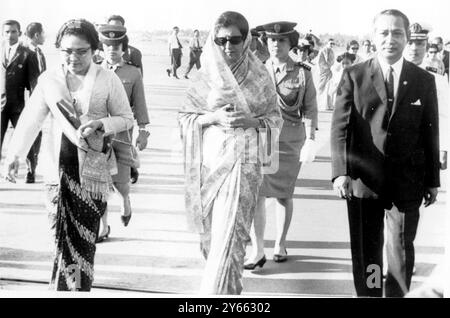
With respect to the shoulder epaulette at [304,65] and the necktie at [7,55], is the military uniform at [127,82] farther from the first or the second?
the shoulder epaulette at [304,65]

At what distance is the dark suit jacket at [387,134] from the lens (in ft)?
16.0

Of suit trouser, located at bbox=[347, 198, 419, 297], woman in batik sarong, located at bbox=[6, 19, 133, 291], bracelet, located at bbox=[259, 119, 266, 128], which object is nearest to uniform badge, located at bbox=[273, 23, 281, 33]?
bracelet, located at bbox=[259, 119, 266, 128]

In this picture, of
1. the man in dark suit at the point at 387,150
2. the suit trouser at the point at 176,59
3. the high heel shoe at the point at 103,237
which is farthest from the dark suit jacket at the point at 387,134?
the high heel shoe at the point at 103,237

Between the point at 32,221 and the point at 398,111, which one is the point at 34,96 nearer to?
the point at 32,221

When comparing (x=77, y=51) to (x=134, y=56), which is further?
(x=134, y=56)

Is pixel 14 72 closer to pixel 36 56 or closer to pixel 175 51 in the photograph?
pixel 36 56

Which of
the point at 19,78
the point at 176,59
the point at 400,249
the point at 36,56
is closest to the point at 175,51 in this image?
the point at 176,59

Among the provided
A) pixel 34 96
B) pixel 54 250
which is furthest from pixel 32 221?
pixel 34 96

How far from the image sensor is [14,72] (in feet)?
16.7

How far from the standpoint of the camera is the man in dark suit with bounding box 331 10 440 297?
16.0 feet

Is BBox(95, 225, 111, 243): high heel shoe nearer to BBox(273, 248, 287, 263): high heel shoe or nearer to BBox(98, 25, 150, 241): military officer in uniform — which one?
BBox(98, 25, 150, 241): military officer in uniform

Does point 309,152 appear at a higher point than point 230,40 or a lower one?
lower

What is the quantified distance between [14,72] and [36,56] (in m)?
0.17

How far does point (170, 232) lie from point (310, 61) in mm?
1250
